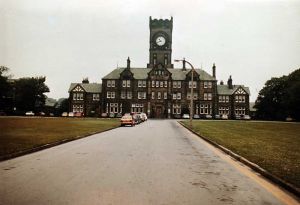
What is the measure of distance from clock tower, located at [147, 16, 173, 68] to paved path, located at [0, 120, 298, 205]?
98721mm

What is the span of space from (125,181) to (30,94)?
4369 inches

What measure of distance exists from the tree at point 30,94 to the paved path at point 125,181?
10393cm

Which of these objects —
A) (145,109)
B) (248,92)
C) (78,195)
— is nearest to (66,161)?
(78,195)

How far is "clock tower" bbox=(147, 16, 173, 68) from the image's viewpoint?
112 metres

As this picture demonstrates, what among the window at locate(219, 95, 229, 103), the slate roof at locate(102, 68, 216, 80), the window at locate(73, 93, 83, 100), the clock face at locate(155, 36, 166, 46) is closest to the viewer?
the slate roof at locate(102, 68, 216, 80)

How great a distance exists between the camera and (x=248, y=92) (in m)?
106

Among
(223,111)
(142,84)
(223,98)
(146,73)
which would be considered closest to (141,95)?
(142,84)

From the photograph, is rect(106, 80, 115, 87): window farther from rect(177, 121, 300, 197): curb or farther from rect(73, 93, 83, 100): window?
rect(177, 121, 300, 197): curb

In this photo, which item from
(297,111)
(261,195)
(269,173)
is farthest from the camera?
(297,111)

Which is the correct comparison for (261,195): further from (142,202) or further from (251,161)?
(251,161)

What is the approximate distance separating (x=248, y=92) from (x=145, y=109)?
1115 inches

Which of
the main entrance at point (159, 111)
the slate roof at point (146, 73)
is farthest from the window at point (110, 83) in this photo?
the main entrance at point (159, 111)

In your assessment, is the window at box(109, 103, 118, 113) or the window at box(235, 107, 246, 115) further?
the window at box(235, 107, 246, 115)

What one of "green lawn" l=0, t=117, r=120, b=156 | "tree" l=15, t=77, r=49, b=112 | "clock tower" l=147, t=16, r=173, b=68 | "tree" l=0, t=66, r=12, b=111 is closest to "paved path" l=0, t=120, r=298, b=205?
"green lawn" l=0, t=117, r=120, b=156
